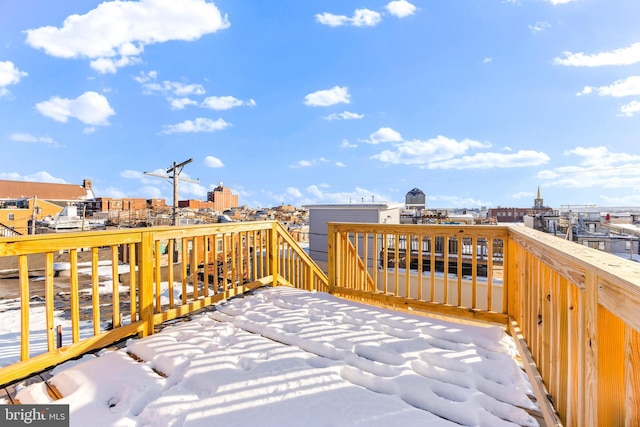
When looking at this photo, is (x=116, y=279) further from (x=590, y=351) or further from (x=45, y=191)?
(x=45, y=191)

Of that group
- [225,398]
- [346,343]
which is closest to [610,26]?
[346,343]

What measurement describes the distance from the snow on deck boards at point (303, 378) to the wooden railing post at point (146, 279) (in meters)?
0.16

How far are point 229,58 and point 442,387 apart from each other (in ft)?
47.7

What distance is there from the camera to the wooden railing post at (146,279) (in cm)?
252

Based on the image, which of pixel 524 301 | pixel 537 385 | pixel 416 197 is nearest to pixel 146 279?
pixel 537 385

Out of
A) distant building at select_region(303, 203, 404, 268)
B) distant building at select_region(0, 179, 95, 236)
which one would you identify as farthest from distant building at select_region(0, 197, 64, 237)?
distant building at select_region(303, 203, 404, 268)

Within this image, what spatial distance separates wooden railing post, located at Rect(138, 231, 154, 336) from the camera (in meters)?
2.52

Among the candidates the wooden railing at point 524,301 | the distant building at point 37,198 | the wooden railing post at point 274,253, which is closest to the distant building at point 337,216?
the wooden railing at point 524,301

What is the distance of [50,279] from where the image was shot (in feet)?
6.54

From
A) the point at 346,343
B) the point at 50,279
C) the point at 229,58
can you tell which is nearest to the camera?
the point at 50,279

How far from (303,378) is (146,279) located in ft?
5.52

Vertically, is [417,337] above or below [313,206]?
below

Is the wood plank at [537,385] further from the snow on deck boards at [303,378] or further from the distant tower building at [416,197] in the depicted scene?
the distant tower building at [416,197]

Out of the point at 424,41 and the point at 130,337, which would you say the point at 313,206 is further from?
the point at 130,337
